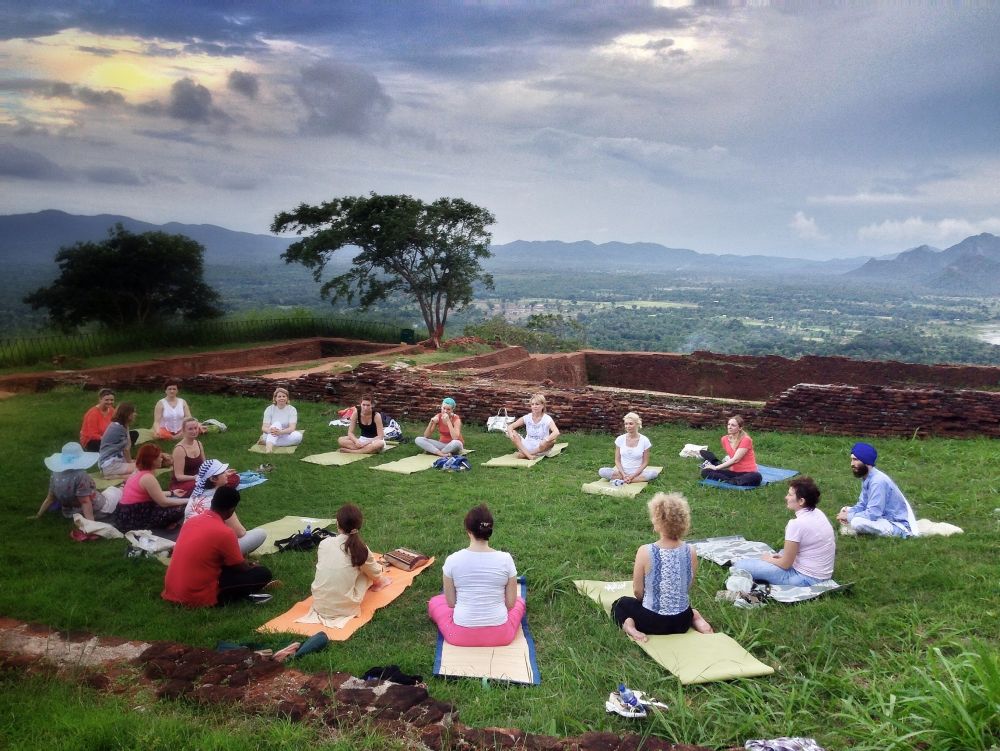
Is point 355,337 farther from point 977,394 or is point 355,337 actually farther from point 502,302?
point 502,302

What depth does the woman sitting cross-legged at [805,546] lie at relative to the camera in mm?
4418

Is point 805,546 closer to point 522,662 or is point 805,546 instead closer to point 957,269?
point 522,662

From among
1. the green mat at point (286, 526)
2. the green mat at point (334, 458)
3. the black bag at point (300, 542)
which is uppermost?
the black bag at point (300, 542)

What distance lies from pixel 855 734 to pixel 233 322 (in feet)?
50.2

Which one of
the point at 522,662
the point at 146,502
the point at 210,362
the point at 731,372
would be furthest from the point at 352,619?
the point at 731,372

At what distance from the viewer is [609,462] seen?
8281 mm

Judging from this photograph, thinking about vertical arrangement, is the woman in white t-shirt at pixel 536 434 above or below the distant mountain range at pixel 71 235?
below

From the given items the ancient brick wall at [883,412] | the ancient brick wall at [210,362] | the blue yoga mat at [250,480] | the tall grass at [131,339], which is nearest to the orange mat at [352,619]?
the blue yoga mat at [250,480]

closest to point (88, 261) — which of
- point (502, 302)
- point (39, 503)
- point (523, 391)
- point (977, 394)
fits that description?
point (39, 503)

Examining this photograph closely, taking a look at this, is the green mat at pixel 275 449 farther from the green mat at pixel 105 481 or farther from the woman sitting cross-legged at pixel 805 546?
the woman sitting cross-legged at pixel 805 546

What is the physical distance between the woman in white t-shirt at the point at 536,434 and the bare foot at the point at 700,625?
14.6 feet

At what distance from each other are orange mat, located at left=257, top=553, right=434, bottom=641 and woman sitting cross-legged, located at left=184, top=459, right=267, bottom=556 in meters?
0.69

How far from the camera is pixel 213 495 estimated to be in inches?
199

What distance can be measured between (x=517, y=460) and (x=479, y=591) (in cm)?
442
